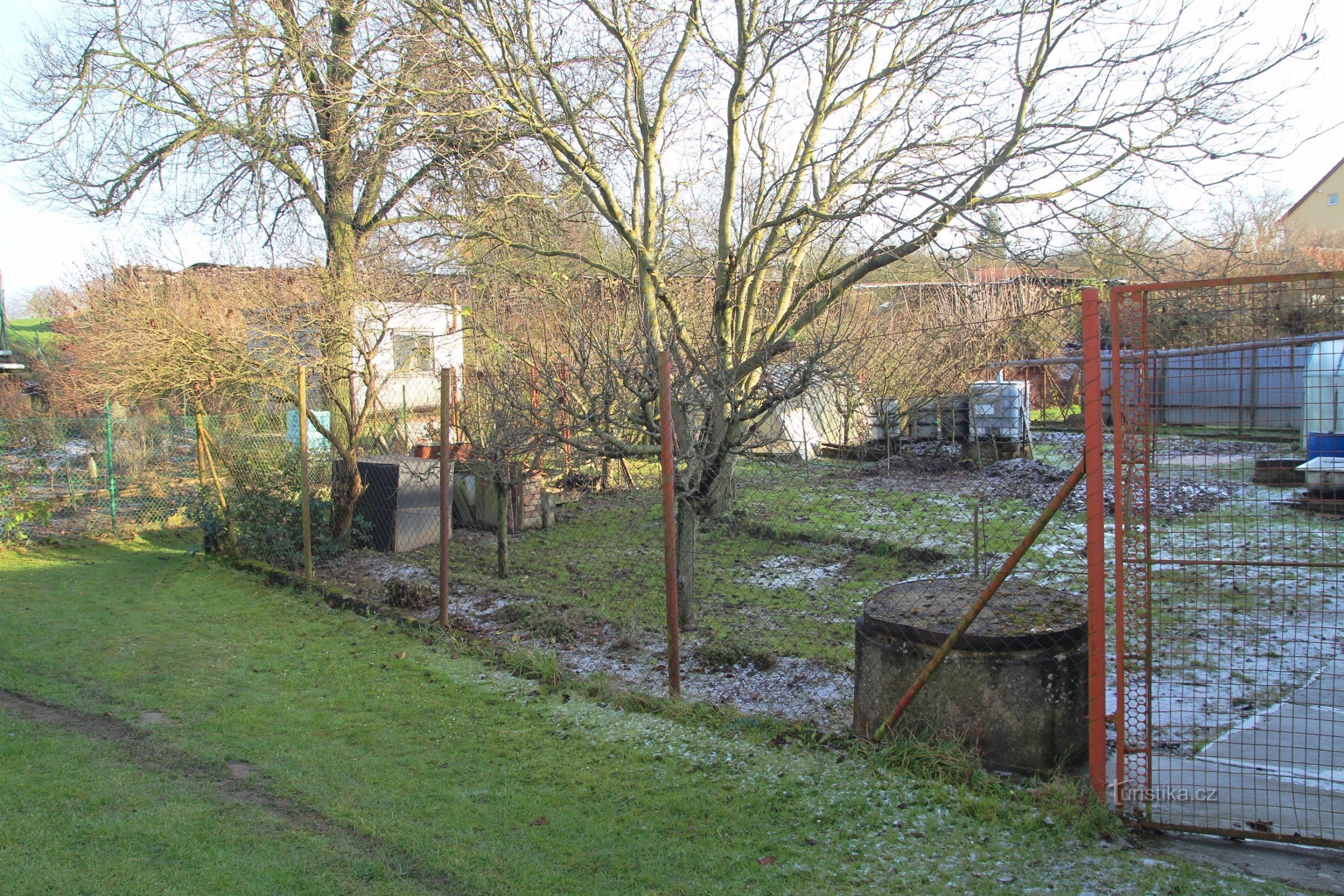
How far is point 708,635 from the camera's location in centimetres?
632

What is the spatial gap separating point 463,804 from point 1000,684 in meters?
2.49

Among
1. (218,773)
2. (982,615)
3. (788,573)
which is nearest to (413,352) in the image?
(788,573)

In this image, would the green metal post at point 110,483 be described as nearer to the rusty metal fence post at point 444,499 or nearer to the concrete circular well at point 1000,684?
the rusty metal fence post at point 444,499

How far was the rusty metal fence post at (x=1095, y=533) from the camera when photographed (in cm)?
342

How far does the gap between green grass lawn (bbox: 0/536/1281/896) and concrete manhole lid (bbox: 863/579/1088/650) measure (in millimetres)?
631

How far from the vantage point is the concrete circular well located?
3.85 meters

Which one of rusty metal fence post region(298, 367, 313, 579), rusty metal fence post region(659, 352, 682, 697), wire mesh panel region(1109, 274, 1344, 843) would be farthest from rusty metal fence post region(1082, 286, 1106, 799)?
rusty metal fence post region(298, 367, 313, 579)

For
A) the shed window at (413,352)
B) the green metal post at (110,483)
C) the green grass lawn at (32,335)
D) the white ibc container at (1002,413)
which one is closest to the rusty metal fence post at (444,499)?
the shed window at (413,352)

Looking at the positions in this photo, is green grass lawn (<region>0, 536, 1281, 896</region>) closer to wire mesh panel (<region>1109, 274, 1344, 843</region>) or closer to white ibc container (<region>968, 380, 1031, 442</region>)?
wire mesh panel (<region>1109, 274, 1344, 843</region>)

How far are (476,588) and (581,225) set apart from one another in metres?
5.86

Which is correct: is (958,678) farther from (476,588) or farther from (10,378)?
(10,378)

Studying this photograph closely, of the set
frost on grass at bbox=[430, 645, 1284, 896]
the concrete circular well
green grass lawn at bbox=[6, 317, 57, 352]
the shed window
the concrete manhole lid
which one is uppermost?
green grass lawn at bbox=[6, 317, 57, 352]

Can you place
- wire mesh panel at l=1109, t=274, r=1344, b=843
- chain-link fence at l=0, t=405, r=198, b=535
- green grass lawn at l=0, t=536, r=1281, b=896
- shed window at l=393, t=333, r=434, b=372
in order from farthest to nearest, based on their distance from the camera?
1. chain-link fence at l=0, t=405, r=198, b=535
2. shed window at l=393, t=333, r=434, b=372
3. wire mesh panel at l=1109, t=274, r=1344, b=843
4. green grass lawn at l=0, t=536, r=1281, b=896

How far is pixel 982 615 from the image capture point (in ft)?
13.9
